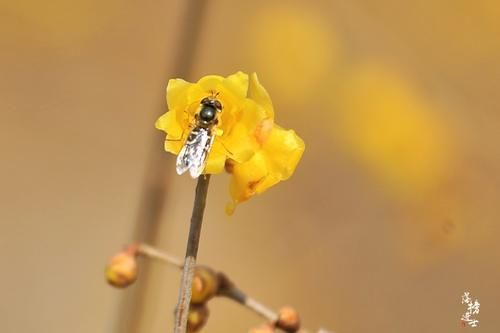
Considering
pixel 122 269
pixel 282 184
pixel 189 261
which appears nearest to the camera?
pixel 189 261

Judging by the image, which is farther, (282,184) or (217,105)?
(282,184)

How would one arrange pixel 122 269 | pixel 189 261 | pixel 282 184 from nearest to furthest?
pixel 189 261 → pixel 122 269 → pixel 282 184

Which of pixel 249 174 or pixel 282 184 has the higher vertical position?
pixel 282 184

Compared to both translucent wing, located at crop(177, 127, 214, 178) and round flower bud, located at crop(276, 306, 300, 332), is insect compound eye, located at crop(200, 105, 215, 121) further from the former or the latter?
round flower bud, located at crop(276, 306, 300, 332)

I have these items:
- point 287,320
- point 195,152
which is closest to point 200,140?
point 195,152

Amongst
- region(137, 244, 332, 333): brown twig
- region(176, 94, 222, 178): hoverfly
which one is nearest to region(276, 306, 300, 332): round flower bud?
region(137, 244, 332, 333): brown twig

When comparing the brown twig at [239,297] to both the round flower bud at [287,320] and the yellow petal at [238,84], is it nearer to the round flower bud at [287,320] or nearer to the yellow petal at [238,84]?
the round flower bud at [287,320]

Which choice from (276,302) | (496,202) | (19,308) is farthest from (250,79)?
(19,308)

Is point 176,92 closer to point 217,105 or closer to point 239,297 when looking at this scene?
point 217,105
